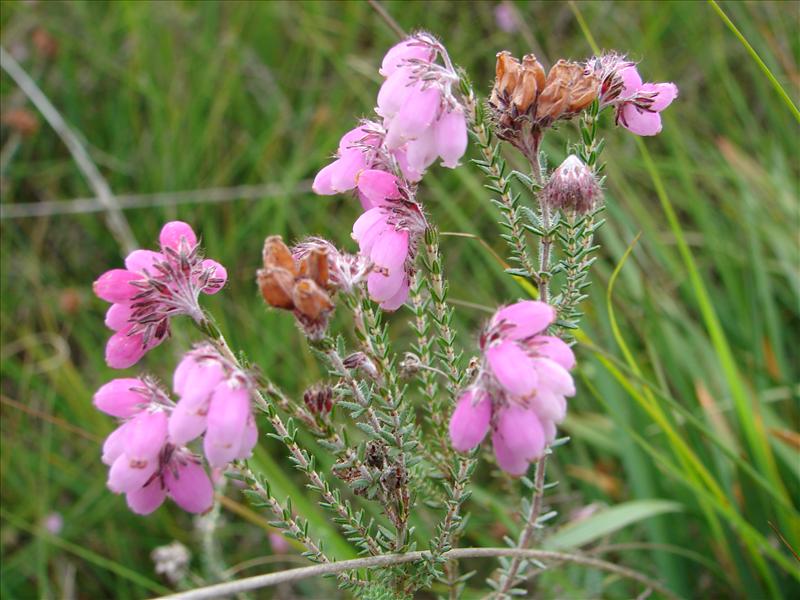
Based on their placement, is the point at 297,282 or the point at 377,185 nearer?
the point at 297,282

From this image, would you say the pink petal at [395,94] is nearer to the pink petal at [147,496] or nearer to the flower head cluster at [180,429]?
the flower head cluster at [180,429]

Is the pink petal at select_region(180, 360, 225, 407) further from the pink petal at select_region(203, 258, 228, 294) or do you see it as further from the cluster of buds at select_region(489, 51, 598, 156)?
the cluster of buds at select_region(489, 51, 598, 156)

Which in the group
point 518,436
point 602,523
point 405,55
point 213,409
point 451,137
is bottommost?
point 602,523

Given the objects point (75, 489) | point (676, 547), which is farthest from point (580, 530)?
point (75, 489)

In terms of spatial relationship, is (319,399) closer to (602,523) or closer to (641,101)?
(641,101)

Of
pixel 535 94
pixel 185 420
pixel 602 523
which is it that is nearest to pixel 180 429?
pixel 185 420

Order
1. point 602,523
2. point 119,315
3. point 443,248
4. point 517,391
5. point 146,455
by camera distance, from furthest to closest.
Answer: point 443,248 → point 602,523 → point 119,315 → point 146,455 → point 517,391

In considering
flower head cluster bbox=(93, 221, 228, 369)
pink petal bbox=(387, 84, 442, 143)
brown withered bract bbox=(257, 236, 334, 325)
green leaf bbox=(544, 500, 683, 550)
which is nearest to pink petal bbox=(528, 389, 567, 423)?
brown withered bract bbox=(257, 236, 334, 325)

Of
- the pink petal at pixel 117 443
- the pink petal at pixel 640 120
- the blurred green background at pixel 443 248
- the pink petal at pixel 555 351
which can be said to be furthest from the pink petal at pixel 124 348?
the pink petal at pixel 640 120
